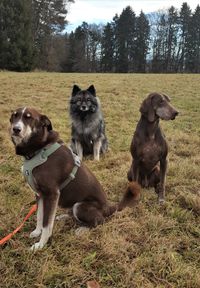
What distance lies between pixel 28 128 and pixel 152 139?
6.54 ft

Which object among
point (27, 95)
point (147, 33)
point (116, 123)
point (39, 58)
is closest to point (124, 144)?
point (116, 123)

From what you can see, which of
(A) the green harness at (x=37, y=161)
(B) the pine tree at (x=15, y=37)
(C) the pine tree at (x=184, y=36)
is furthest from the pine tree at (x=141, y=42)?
(A) the green harness at (x=37, y=161)

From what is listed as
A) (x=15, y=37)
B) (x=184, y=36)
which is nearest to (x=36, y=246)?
(x=15, y=37)

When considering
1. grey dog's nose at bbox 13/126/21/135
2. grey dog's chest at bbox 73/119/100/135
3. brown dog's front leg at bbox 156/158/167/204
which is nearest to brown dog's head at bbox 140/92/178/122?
brown dog's front leg at bbox 156/158/167/204

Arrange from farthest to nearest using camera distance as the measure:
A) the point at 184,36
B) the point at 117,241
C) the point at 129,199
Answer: the point at 184,36, the point at 129,199, the point at 117,241

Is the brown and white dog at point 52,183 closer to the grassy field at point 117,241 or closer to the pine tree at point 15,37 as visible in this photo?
the grassy field at point 117,241

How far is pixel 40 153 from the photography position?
342 centimetres

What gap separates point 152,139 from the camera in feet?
15.3

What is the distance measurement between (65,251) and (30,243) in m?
0.43

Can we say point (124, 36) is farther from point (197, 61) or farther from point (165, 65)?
point (197, 61)

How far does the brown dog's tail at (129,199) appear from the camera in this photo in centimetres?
378

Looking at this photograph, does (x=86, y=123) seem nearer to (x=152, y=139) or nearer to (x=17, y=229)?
(x=152, y=139)

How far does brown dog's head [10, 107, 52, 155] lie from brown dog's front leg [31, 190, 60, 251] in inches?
20.4

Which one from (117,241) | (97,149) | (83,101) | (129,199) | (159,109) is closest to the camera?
(117,241)
